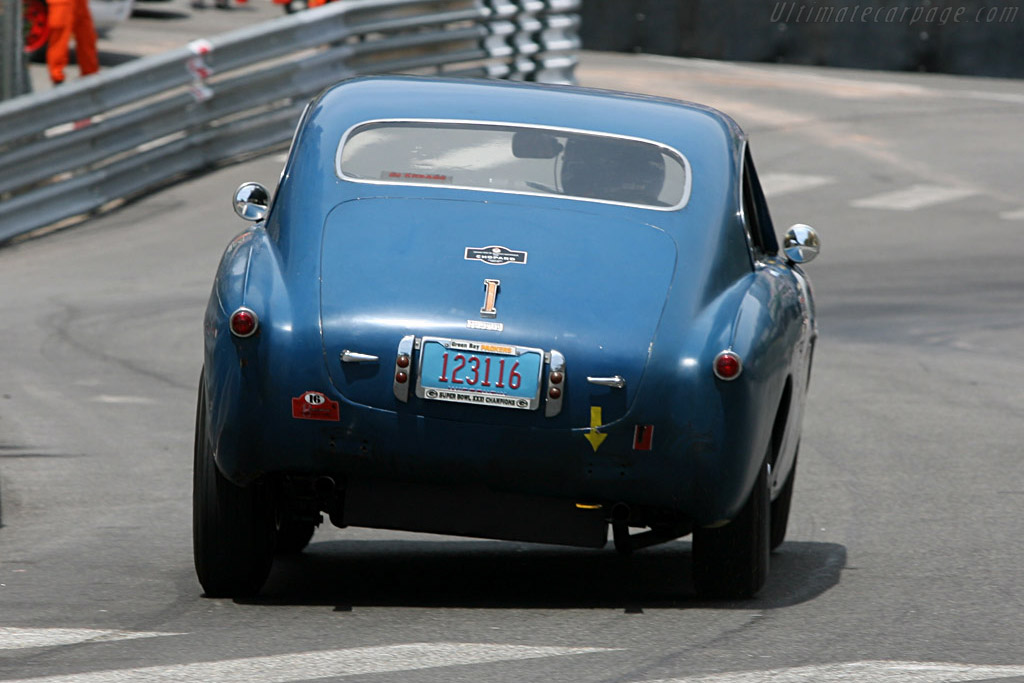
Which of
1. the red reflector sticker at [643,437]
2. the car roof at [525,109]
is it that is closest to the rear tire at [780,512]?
the car roof at [525,109]

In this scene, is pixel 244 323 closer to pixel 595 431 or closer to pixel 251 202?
pixel 595 431

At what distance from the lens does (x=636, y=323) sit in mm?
5797

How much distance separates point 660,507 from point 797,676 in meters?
0.81

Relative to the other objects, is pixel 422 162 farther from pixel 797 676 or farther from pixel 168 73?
pixel 168 73

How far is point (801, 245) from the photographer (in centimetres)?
721

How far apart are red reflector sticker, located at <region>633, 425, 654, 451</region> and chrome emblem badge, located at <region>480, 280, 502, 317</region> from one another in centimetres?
52

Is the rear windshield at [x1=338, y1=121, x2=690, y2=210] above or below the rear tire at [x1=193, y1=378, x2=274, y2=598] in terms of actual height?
above

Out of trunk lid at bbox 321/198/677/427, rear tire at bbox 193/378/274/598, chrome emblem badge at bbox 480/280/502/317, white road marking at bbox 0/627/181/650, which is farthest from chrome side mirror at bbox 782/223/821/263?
white road marking at bbox 0/627/181/650

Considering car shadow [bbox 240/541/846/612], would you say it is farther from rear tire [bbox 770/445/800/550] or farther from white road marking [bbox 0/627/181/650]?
white road marking [bbox 0/627/181/650]

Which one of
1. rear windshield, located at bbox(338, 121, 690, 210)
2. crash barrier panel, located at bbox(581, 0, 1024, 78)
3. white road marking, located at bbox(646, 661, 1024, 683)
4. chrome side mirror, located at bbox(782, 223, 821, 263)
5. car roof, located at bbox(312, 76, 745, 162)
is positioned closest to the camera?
white road marking, located at bbox(646, 661, 1024, 683)

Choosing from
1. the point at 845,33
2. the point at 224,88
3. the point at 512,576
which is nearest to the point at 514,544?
the point at 512,576

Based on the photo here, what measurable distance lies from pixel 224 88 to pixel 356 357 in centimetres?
1274

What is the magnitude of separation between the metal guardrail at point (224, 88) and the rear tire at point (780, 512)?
29.7ft

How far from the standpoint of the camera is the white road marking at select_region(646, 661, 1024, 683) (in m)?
5.15
